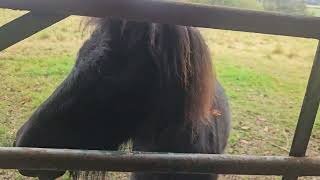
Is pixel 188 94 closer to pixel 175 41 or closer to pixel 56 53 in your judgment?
pixel 175 41

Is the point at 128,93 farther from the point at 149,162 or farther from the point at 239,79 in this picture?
the point at 239,79

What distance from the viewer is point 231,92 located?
550cm

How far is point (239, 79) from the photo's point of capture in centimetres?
599

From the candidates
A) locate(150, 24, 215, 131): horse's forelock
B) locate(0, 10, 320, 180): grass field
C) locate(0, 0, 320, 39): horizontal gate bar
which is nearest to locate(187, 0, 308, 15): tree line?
locate(0, 10, 320, 180): grass field

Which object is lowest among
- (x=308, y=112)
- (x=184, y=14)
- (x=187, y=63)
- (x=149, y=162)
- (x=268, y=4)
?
(x=149, y=162)

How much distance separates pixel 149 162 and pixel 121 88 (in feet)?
1.25

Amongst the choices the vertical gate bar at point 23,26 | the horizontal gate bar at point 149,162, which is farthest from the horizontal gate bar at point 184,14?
the horizontal gate bar at point 149,162

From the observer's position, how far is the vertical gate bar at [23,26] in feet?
3.80

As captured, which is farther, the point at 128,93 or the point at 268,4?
the point at 268,4

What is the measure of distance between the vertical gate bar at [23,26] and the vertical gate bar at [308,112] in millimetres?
725

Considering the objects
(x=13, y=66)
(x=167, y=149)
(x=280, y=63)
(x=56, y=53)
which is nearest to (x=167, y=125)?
(x=167, y=149)

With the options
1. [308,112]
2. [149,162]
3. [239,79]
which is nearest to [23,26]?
[149,162]

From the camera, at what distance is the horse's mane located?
5.53ft

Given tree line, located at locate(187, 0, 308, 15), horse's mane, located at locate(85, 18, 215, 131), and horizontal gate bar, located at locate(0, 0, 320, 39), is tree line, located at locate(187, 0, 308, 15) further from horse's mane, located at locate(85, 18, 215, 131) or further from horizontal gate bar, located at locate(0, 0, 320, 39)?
horizontal gate bar, located at locate(0, 0, 320, 39)
